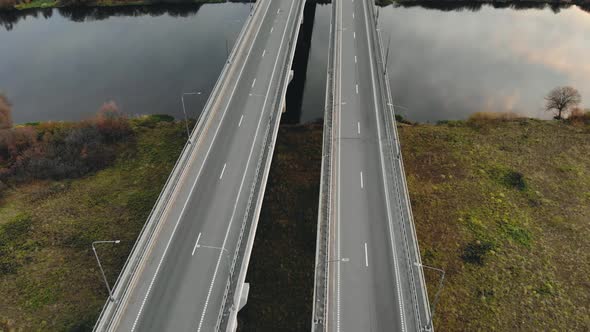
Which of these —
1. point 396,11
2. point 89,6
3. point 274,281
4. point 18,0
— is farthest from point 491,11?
point 18,0

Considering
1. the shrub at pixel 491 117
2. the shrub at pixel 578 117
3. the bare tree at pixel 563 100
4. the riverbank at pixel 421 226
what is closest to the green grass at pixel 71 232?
the riverbank at pixel 421 226

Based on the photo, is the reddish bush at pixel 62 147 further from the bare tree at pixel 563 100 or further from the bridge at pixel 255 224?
the bare tree at pixel 563 100

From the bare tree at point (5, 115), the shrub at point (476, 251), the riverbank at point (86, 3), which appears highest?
the riverbank at point (86, 3)

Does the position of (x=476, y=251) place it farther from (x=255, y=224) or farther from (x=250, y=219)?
(x=250, y=219)

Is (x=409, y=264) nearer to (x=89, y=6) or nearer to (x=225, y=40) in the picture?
(x=225, y=40)

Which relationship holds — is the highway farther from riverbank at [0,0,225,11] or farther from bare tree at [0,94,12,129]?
riverbank at [0,0,225,11]

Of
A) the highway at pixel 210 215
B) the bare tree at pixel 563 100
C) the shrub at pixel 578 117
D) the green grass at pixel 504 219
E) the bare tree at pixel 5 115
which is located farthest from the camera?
the bare tree at pixel 563 100

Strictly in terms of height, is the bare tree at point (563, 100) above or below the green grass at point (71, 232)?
above

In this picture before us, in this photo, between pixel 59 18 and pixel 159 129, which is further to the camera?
pixel 59 18
